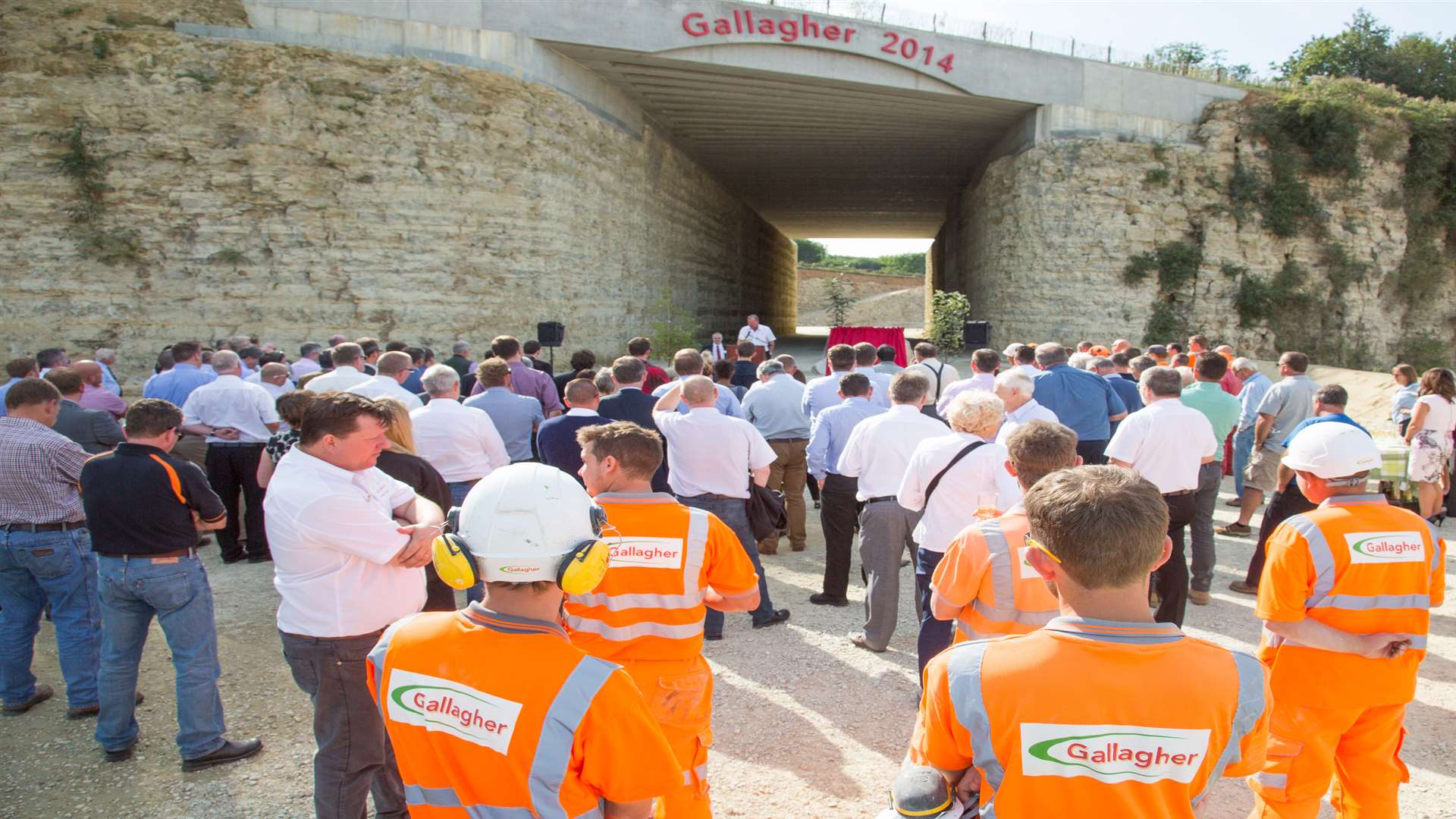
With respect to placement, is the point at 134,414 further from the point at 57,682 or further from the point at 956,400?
the point at 956,400

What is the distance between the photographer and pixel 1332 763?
9.91 feet

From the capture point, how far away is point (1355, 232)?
61.0ft

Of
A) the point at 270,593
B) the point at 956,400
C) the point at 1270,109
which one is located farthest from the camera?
the point at 1270,109

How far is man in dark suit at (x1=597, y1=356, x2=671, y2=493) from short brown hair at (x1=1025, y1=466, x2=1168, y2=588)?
15.0ft

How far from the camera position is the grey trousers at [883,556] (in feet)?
17.5

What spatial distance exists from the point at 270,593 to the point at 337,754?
Answer: 13.6ft

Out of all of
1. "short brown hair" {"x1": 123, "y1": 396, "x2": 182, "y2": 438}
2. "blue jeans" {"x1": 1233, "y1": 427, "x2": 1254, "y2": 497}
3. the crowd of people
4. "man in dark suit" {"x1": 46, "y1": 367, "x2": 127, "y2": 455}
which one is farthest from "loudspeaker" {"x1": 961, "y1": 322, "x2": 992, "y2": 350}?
"short brown hair" {"x1": 123, "y1": 396, "x2": 182, "y2": 438}

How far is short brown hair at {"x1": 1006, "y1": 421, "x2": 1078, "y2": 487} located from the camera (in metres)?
3.18

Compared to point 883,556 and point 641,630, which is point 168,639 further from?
point 883,556

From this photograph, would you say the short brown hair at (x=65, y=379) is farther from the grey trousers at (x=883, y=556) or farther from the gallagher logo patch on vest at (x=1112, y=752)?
the gallagher logo patch on vest at (x=1112, y=752)

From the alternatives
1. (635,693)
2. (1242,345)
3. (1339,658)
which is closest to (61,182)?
(635,693)

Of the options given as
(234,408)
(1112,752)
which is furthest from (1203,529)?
(234,408)

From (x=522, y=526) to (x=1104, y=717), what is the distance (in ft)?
4.21

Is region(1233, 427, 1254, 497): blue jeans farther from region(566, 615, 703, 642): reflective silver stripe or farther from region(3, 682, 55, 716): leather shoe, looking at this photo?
region(3, 682, 55, 716): leather shoe
